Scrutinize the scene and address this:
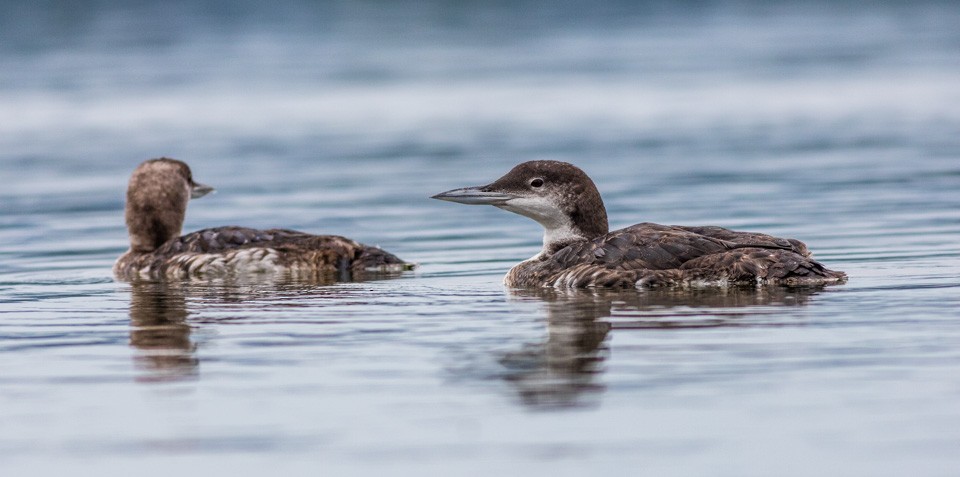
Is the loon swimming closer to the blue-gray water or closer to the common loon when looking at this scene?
the blue-gray water

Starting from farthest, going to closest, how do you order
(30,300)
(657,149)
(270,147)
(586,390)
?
(270,147) → (657,149) → (30,300) → (586,390)

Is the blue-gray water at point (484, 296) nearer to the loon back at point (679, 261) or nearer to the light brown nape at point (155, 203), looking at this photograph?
the loon back at point (679, 261)

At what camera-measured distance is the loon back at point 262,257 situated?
12.2 meters

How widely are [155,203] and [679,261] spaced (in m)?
5.12

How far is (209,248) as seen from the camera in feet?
41.7

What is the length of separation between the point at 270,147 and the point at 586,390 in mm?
17477

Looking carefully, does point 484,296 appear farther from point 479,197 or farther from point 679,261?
point 679,261

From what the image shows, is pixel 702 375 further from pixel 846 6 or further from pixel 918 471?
pixel 846 6

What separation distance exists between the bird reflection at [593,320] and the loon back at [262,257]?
81.8 inches

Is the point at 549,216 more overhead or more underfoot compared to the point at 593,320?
more overhead

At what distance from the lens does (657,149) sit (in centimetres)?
2198

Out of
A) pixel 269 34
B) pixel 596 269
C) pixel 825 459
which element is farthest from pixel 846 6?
pixel 825 459

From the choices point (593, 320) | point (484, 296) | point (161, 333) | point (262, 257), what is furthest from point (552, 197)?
point (161, 333)

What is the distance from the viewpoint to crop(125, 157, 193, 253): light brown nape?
45.0ft
